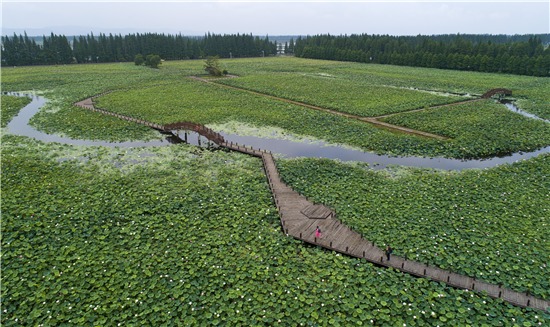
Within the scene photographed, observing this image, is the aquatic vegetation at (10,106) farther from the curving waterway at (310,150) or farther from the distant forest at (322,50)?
the distant forest at (322,50)

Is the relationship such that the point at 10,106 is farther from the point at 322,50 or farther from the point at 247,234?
the point at 322,50

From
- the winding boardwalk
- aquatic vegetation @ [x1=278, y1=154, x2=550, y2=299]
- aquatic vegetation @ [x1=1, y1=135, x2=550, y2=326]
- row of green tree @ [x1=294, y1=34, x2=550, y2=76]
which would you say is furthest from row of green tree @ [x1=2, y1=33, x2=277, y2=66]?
the winding boardwalk

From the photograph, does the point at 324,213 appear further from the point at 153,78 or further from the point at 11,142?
the point at 153,78

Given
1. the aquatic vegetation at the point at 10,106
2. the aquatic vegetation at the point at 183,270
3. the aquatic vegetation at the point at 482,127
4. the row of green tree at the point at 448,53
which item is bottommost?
the aquatic vegetation at the point at 183,270

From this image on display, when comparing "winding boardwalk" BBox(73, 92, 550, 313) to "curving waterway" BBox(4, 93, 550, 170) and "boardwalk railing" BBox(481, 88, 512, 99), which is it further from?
"boardwalk railing" BBox(481, 88, 512, 99)

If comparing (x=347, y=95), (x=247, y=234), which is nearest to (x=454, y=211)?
(x=247, y=234)

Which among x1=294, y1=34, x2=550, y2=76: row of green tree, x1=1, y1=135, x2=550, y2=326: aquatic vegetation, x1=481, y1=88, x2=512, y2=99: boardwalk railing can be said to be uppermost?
x1=294, y1=34, x2=550, y2=76: row of green tree

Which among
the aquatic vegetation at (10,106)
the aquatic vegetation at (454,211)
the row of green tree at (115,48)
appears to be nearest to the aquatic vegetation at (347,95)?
A: the aquatic vegetation at (454,211)
